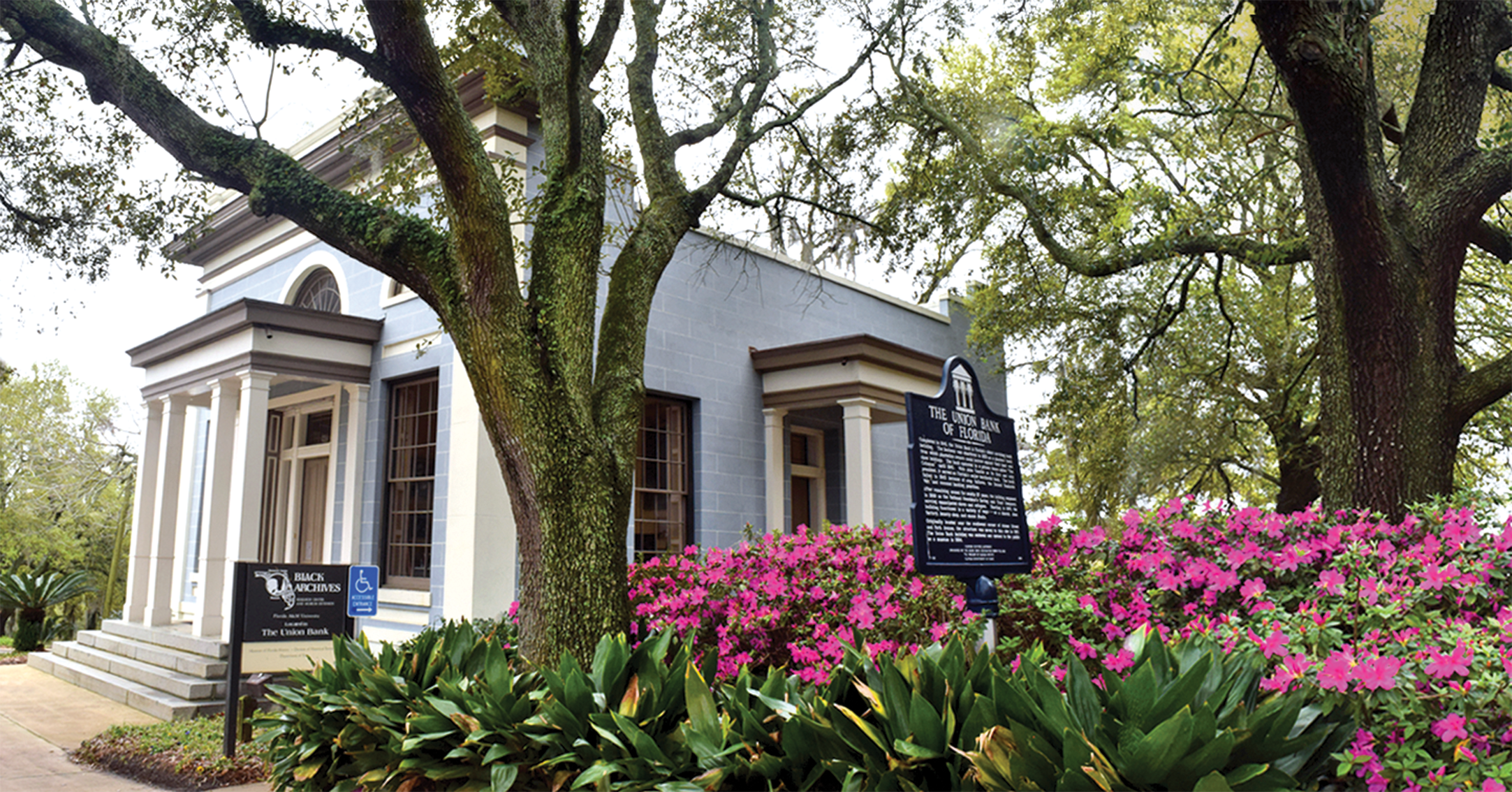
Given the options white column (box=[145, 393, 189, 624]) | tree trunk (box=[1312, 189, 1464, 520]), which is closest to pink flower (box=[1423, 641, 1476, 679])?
tree trunk (box=[1312, 189, 1464, 520])

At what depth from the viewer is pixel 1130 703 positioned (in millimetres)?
2973

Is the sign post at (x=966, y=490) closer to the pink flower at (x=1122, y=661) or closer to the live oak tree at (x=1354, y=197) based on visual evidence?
the pink flower at (x=1122, y=661)

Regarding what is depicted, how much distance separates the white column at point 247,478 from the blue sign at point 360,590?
353 centimetres

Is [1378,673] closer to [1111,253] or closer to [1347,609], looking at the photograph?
[1347,609]

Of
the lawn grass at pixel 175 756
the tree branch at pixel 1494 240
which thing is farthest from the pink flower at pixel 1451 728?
the lawn grass at pixel 175 756

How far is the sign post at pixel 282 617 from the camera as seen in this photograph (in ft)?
26.2

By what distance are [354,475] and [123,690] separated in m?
3.55

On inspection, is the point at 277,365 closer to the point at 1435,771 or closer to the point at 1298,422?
the point at 1435,771

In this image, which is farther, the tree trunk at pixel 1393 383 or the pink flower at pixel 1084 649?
the tree trunk at pixel 1393 383

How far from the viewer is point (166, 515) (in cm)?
1396

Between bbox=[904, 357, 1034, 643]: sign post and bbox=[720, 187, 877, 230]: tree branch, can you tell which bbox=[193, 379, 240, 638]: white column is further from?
bbox=[904, 357, 1034, 643]: sign post

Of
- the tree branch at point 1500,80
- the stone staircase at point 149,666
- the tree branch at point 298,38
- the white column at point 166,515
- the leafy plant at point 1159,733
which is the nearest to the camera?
the leafy plant at point 1159,733

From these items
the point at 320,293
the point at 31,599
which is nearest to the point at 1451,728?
the point at 320,293

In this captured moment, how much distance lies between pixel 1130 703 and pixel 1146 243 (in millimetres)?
9671
